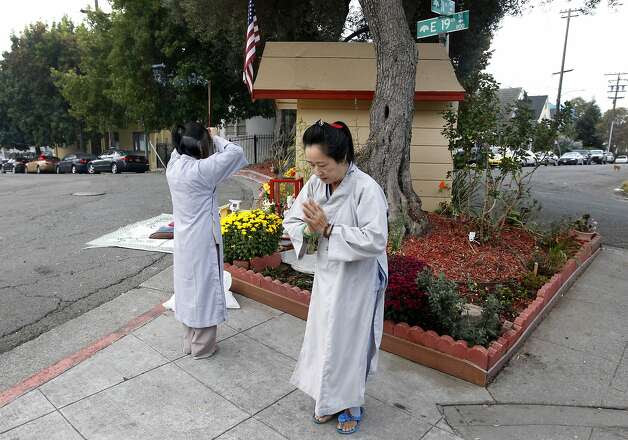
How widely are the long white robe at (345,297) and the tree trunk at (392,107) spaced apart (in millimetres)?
3422

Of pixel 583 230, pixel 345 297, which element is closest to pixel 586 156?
pixel 583 230

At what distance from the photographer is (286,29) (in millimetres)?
12875

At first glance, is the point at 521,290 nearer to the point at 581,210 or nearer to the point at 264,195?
the point at 264,195

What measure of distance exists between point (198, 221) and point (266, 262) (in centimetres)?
179

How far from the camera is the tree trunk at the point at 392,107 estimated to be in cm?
595

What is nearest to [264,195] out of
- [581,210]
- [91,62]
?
[581,210]

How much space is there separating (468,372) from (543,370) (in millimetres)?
707

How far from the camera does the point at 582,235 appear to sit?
6844 mm

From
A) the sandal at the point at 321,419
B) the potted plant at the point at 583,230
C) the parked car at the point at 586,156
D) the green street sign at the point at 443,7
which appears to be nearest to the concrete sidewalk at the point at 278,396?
the sandal at the point at 321,419

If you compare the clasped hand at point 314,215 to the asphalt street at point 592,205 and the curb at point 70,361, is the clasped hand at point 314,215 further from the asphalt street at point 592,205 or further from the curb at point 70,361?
the asphalt street at point 592,205

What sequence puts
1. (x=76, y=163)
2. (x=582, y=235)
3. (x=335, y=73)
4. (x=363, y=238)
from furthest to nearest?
1. (x=76, y=163)
2. (x=335, y=73)
3. (x=582, y=235)
4. (x=363, y=238)

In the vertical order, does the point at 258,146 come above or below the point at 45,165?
Result: above

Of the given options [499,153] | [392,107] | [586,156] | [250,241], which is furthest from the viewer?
[586,156]

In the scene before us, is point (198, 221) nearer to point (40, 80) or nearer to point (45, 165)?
point (45, 165)
